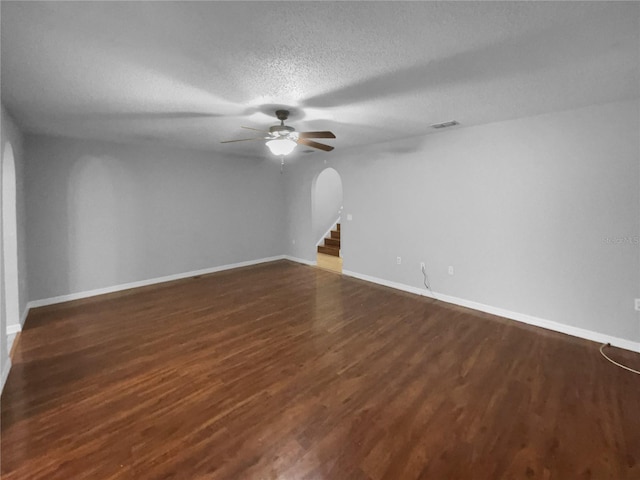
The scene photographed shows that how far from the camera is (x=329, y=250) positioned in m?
7.16

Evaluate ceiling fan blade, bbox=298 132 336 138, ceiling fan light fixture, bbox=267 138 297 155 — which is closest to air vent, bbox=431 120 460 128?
ceiling fan blade, bbox=298 132 336 138

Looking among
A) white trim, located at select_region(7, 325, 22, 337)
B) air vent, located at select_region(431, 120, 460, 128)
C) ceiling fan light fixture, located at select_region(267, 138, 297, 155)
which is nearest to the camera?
ceiling fan light fixture, located at select_region(267, 138, 297, 155)

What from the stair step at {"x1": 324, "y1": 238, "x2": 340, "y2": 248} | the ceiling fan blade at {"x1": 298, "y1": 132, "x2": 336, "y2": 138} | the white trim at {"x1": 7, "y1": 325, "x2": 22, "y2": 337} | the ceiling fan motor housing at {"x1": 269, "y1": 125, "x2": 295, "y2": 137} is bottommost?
the white trim at {"x1": 7, "y1": 325, "x2": 22, "y2": 337}

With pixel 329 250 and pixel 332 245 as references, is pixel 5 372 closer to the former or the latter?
pixel 329 250

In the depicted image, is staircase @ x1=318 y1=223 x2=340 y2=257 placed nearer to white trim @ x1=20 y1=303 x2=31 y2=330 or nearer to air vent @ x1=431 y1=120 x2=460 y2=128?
air vent @ x1=431 y1=120 x2=460 y2=128

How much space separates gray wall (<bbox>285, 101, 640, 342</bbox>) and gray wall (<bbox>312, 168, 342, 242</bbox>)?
8.36 ft

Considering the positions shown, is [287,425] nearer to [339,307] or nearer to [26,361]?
[339,307]

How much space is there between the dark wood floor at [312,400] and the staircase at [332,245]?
3.56 m

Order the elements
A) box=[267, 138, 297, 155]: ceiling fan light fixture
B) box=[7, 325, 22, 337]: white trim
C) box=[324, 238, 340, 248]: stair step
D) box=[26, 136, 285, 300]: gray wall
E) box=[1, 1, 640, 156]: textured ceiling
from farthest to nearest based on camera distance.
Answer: box=[324, 238, 340, 248]: stair step < box=[26, 136, 285, 300]: gray wall < box=[7, 325, 22, 337]: white trim < box=[267, 138, 297, 155]: ceiling fan light fixture < box=[1, 1, 640, 156]: textured ceiling

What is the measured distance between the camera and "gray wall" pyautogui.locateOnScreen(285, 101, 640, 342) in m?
2.72

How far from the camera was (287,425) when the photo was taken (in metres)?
1.79

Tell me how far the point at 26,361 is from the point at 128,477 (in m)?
1.95

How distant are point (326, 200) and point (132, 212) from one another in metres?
4.44

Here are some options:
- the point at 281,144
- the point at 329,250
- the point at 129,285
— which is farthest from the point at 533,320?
the point at 129,285
